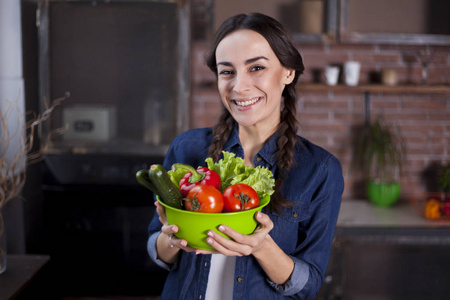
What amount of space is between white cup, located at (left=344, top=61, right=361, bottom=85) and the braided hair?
1528 mm

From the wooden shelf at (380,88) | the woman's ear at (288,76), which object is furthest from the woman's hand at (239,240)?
the wooden shelf at (380,88)

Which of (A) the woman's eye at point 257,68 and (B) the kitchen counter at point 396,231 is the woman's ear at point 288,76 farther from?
(B) the kitchen counter at point 396,231

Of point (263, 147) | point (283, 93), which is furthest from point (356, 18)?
point (263, 147)

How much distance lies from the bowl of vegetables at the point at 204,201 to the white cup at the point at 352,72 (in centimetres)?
191

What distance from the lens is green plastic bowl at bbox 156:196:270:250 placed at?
3.12ft

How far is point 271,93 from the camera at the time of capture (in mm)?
1227

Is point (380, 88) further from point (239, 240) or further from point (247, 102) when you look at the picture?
point (239, 240)

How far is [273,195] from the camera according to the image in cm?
125

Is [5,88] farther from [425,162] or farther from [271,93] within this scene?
[425,162]

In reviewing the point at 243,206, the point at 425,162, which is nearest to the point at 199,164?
the point at 243,206

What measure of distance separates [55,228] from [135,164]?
0.57m

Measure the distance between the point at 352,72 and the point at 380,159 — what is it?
0.54 metres

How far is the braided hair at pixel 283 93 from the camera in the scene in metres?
1.21

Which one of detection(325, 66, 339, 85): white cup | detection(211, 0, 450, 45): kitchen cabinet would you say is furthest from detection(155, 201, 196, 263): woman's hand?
detection(325, 66, 339, 85): white cup
